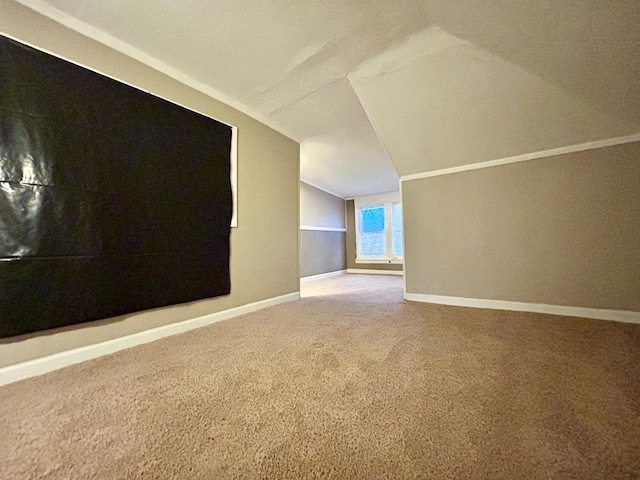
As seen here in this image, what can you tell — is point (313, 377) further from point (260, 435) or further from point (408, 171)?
point (408, 171)

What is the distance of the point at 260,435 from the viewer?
786mm

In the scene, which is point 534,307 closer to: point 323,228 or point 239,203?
point 239,203

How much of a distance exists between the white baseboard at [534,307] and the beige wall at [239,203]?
5.11 feet

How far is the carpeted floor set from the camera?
67cm

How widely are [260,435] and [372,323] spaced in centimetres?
132

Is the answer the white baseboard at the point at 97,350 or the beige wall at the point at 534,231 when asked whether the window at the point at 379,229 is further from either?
the white baseboard at the point at 97,350

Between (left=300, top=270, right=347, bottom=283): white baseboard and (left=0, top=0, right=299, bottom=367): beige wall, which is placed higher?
(left=0, top=0, right=299, bottom=367): beige wall

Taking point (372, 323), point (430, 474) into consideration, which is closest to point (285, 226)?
point (372, 323)

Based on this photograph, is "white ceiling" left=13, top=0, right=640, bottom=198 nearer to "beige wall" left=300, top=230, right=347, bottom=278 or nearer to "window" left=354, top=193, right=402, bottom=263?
"beige wall" left=300, top=230, right=347, bottom=278

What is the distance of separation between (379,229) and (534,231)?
3681 millimetres

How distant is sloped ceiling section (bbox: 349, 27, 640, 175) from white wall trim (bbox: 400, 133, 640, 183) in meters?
0.04

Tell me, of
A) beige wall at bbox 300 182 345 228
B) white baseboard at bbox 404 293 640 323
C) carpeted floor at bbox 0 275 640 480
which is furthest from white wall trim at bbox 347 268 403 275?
carpeted floor at bbox 0 275 640 480

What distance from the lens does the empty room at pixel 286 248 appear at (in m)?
0.79

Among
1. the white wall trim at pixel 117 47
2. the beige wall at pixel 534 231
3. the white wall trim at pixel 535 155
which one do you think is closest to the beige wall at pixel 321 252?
the beige wall at pixel 534 231
